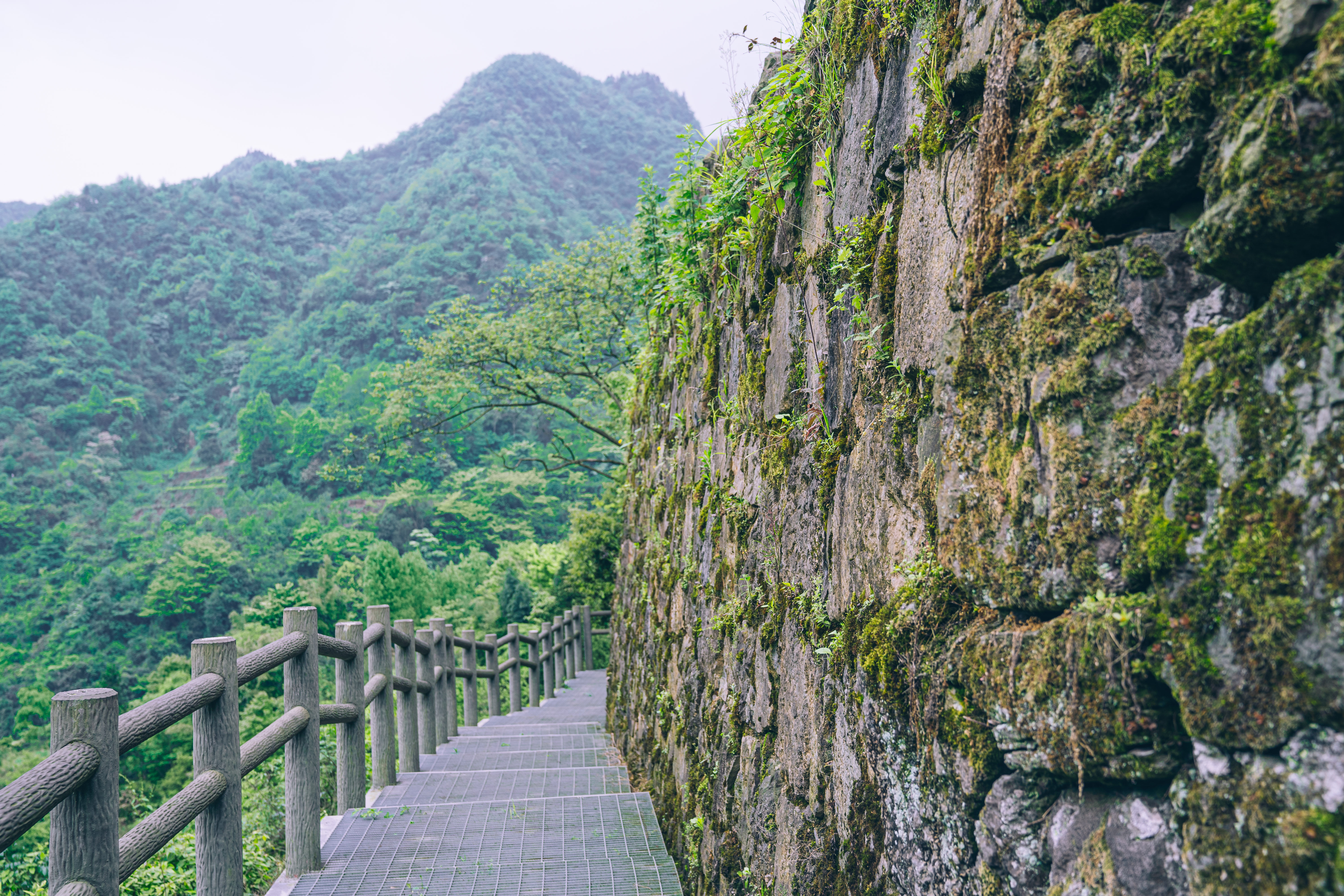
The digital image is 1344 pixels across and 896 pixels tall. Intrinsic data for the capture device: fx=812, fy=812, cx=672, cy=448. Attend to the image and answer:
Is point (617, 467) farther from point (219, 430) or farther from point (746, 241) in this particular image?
point (219, 430)

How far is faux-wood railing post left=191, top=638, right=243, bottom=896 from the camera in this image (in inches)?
106

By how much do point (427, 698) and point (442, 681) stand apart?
0.68m

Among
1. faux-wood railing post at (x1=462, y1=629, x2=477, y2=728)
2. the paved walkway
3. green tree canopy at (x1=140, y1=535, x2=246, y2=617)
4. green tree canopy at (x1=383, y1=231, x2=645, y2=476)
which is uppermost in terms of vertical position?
green tree canopy at (x1=383, y1=231, x2=645, y2=476)

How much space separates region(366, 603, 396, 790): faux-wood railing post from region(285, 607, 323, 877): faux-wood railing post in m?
0.96

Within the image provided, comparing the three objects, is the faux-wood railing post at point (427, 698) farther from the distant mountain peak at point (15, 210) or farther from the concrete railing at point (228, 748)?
the distant mountain peak at point (15, 210)

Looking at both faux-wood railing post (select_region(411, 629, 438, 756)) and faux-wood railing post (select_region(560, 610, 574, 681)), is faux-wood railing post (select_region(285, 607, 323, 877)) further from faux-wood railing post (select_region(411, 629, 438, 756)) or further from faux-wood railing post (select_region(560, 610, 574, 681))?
faux-wood railing post (select_region(560, 610, 574, 681))

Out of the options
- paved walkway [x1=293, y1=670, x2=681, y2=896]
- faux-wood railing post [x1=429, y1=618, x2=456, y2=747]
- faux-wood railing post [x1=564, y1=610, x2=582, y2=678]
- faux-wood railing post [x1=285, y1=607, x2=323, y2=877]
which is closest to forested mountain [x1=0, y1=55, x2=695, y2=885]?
faux-wood railing post [x1=564, y1=610, x2=582, y2=678]

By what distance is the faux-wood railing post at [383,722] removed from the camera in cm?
457

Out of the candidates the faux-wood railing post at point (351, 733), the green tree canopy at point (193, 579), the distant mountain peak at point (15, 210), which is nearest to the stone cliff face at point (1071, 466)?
the faux-wood railing post at point (351, 733)

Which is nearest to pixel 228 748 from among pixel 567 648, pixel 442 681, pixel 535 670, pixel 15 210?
pixel 442 681

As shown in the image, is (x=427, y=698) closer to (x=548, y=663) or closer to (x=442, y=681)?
(x=442, y=681)

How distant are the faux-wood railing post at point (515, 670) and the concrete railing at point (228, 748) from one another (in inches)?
120

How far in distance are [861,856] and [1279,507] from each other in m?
1.18

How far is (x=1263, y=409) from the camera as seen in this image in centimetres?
83
